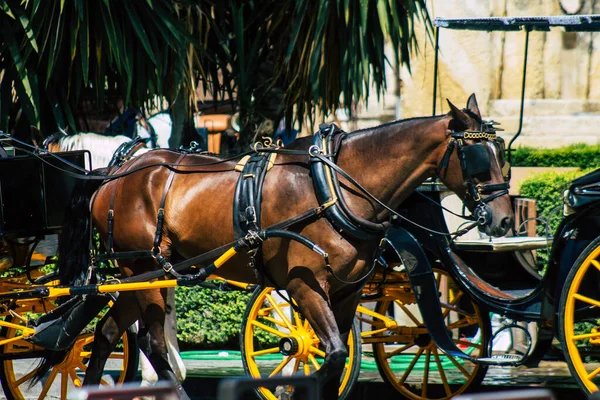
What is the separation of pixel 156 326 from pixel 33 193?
1.18 m

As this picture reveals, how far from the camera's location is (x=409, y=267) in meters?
6.02

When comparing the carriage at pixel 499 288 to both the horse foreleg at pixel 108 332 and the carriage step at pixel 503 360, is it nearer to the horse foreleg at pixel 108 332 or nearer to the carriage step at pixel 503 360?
the carriage step at pixel 503 360

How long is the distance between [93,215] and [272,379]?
3.30 metres

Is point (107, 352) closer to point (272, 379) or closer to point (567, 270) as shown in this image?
point (567, 270)

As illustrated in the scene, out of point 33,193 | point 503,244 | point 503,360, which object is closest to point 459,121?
point 503,244

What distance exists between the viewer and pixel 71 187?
6293 millimetres

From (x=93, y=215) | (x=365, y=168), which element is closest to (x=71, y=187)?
(x=93, y=215)

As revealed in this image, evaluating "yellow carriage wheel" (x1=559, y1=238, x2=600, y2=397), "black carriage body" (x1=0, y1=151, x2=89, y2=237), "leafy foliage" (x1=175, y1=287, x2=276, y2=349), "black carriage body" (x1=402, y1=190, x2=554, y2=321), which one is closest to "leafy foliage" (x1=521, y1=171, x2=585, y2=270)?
"black carriage body" (x1=402, y1=190, x2=554, y2=321)

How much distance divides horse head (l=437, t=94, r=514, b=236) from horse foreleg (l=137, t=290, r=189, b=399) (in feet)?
5.86

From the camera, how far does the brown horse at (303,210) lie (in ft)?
16.3

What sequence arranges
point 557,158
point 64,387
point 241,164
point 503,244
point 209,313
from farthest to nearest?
point 557,158 → point 209,313 → point 64,387 → point 503,244 → point 241,164

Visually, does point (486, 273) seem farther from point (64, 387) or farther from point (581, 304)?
point (64, 387)

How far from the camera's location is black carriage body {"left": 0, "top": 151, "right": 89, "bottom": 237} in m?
5.97

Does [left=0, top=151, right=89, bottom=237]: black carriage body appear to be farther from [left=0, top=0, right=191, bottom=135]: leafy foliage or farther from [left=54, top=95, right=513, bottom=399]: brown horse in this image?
[left=0, top=0, right=191, bottom=135]: leafy foliage
